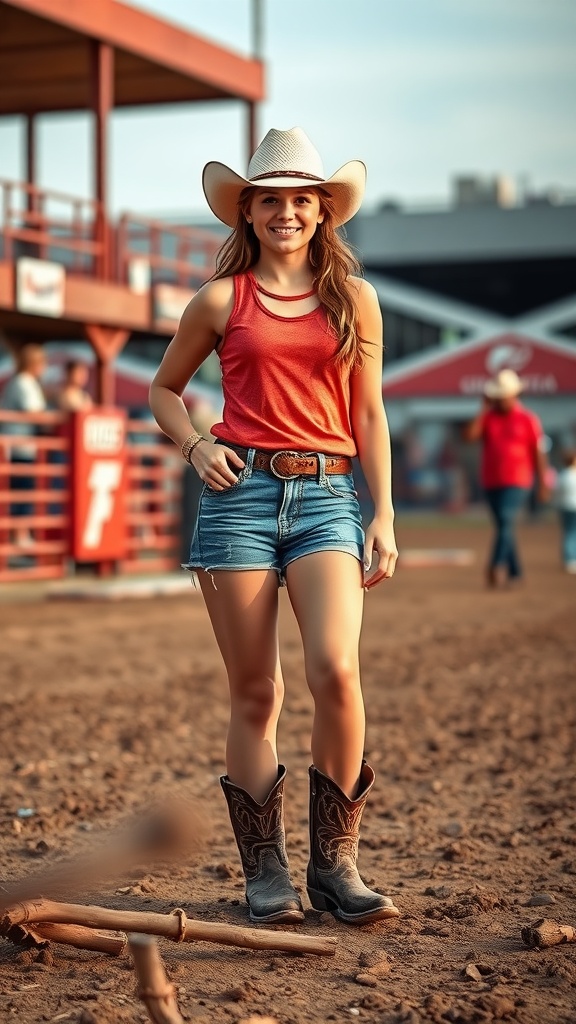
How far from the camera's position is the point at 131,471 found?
697 inches

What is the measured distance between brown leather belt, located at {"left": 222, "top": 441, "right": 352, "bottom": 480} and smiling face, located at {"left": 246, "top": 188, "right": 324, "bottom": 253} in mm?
528

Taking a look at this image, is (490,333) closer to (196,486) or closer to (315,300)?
(196,486)

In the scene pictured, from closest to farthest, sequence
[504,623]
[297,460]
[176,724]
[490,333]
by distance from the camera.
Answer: [297,460] → [176,724] → [504,623] → [490,333]

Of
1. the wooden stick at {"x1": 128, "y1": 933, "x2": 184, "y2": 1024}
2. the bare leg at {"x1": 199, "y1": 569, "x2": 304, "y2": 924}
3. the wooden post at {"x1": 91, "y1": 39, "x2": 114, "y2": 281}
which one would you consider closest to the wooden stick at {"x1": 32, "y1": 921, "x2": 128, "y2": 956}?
the bare leg at {"x1": 199, "y1": 569, "x2": 304, "y2": 924}

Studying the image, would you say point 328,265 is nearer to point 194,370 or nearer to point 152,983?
point 194,370

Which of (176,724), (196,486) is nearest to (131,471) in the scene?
(196,486)

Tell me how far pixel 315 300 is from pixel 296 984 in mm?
1694

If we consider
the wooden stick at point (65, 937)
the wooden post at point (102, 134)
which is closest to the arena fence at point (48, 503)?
the wooden post at point (102, 134)

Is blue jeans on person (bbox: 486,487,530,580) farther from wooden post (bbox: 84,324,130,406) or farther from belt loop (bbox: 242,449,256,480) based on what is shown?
belt loop (bbox: 242,449,256,480)

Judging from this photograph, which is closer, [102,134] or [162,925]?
[162,925]

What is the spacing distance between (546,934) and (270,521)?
1234 mm

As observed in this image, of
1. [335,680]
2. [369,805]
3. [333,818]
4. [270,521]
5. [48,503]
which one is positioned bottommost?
Result: [369,805]

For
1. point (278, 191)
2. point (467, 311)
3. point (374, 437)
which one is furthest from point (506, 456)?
point (467, 311)

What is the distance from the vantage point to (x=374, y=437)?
4.20 meters
